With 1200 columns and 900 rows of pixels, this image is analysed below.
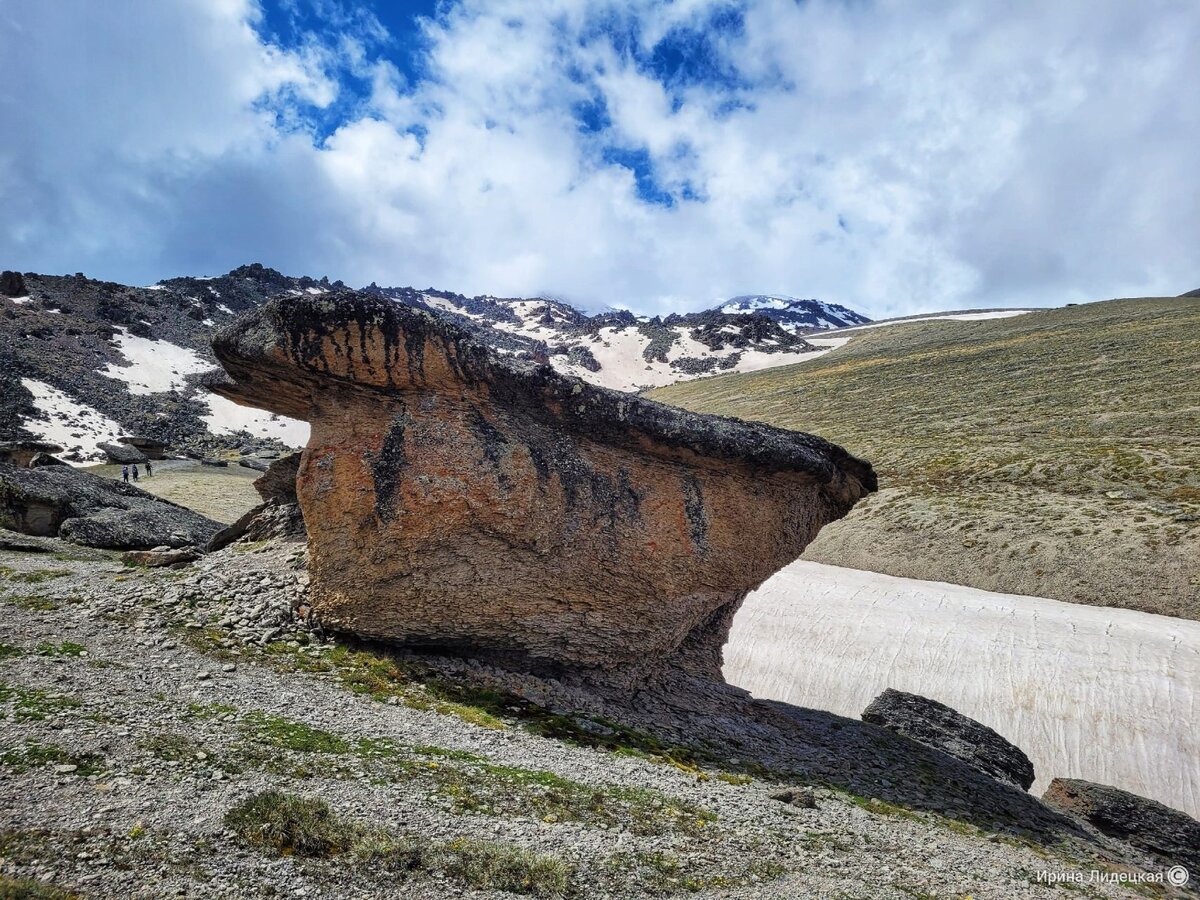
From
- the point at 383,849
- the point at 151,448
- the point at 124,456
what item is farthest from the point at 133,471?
the point at 383,849

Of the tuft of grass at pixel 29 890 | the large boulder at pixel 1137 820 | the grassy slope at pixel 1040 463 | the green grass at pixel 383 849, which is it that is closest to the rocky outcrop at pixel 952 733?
the large boulder at pixel 1137 820

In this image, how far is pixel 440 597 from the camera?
1343cm

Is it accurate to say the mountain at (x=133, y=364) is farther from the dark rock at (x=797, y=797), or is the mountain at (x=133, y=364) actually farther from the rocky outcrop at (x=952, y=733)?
the dark rock at (x=797, y=797)

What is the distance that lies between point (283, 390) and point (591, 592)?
813 cm

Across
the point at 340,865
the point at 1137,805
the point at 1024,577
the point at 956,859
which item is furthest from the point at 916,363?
the point at 340,865

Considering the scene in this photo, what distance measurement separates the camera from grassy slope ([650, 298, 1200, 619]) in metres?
28.5

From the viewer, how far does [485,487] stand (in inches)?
521

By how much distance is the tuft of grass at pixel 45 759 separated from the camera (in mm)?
7051

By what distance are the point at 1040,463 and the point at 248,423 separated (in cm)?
9490

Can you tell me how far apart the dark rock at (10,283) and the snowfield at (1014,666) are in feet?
455

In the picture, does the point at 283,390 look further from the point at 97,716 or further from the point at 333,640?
the point at 97,716

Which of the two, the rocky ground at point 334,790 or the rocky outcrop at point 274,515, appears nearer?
the rocky ground at point 334,790

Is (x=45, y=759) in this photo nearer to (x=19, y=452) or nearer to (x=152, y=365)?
(x=19, y=452)

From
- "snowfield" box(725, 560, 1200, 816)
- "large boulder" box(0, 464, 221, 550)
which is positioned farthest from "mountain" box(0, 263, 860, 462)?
"snowfield" box(725, 560, 1200, 816)
